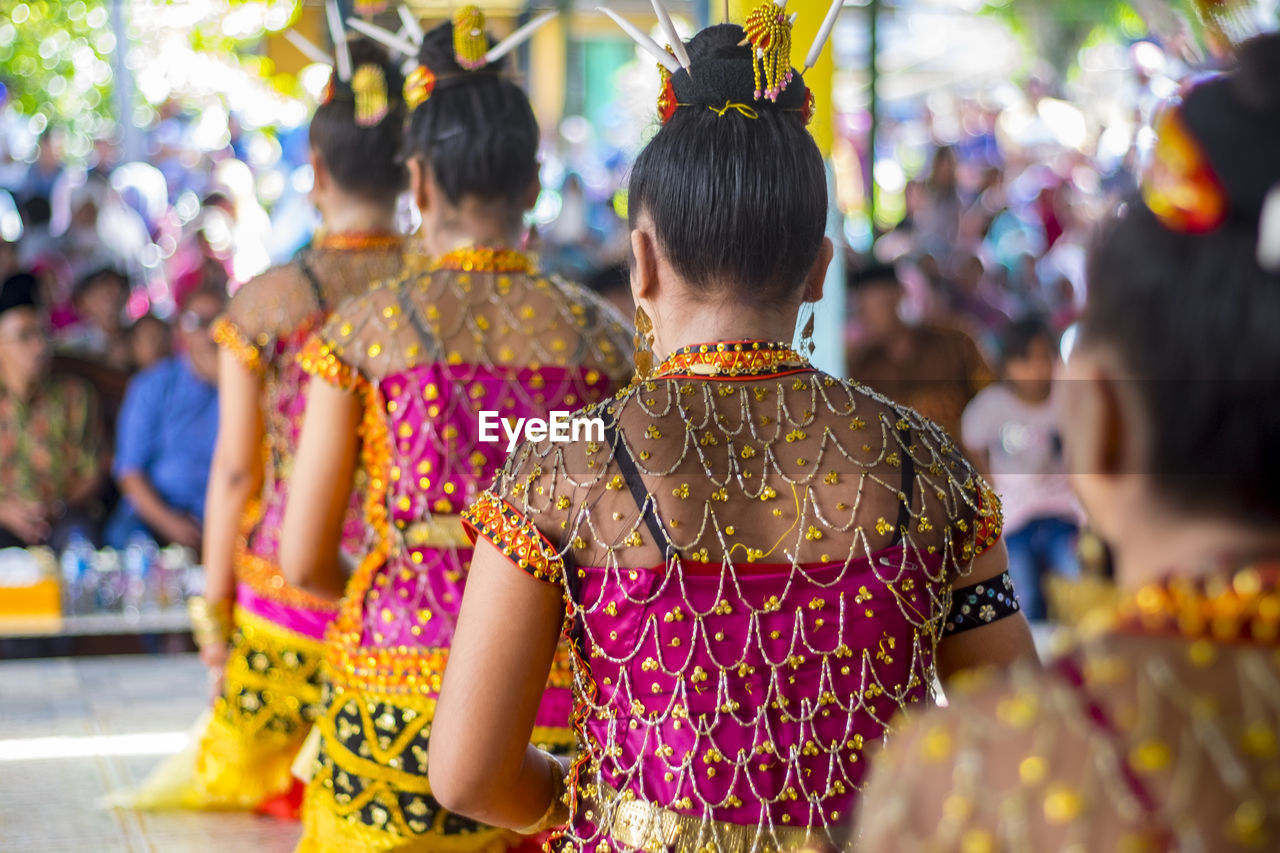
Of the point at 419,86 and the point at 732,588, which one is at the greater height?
the point at 419,86

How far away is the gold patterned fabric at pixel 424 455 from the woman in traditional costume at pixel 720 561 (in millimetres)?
709

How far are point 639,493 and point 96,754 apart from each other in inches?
114

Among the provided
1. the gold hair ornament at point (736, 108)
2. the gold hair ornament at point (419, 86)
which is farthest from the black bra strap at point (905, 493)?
the gold hair ornament at point (419, 86)

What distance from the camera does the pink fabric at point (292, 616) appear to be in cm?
288

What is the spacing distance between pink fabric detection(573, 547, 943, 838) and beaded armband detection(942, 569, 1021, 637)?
8 centimetres

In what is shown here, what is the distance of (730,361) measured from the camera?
136 cm

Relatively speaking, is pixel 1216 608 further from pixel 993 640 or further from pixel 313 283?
pixel 313 283

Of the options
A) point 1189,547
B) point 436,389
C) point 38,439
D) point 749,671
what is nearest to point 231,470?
point 436,389

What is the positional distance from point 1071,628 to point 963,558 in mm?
509

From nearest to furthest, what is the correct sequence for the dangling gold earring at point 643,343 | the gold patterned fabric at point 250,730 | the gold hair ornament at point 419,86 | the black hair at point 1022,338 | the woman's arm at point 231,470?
the dangling gold earring at point 643,343 < the gold hair ornament at point 419,86 < the woman's arm at point 231,470 < the gold patterned fabric at point 250,730 < the black hair at point 1022,338

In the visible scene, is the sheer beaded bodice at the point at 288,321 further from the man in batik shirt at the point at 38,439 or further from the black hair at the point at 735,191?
the man in batik shirt at the point at 38,439

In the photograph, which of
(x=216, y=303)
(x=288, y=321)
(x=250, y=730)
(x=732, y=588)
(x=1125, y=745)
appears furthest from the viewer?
(x=216, y=303)

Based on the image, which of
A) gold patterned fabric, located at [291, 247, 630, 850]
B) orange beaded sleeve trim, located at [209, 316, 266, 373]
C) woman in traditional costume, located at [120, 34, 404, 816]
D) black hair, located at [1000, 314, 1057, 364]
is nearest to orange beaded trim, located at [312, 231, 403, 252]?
woman in traditional costume, located at [120, 34, 404, 816]

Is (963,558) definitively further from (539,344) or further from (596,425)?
(539,344)
